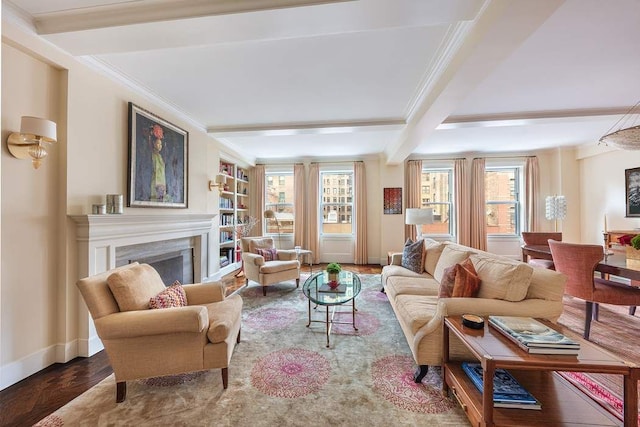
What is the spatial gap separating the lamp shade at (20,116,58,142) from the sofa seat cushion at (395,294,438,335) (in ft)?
9.82

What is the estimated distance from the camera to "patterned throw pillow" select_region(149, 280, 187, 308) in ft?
6.81

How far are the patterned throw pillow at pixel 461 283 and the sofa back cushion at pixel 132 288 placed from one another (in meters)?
2.28

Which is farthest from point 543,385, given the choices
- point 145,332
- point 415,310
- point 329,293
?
point 145,332

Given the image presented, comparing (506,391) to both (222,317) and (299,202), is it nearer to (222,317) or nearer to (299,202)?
(222,317)

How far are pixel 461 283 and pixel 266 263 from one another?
108 inches

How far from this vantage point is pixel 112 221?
2.65 metres

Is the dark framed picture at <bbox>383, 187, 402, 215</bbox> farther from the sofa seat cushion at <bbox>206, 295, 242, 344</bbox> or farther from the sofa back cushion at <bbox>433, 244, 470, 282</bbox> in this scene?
the sofa seat cushion at <bbox>206, 295, 242, 344</bbox>

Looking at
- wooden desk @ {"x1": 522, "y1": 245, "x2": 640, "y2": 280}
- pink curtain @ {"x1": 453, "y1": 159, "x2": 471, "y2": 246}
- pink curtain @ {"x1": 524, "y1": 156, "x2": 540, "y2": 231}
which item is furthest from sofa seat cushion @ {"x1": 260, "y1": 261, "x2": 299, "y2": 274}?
pink curtain @ {"x1": 524, "y1": 156, "x2": 540, "y2": 231}

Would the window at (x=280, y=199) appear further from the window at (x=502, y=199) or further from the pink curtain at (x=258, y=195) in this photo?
the window at (x=502, y=199)

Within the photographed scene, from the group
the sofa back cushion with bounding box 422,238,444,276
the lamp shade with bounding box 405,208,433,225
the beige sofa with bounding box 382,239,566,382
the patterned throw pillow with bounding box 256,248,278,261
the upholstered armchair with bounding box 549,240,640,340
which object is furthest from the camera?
the lamp shade with bounding box 405,208,433,225

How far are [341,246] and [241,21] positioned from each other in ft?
17.1

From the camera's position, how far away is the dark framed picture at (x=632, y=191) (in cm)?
454

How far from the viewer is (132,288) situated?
2004 millimetres

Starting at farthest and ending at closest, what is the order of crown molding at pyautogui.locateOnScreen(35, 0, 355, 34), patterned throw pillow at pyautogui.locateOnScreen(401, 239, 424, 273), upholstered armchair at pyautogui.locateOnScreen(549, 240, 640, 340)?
patterned throw pillow at pyautogui.locateOnScreen(401, 239, 424, 273)
upholstered armchair at pyautogui.locateOnScreen(549, 240, 640, 340)
crown molding at pyautogui.locateOnScreen(35, 0, 355, 34)
